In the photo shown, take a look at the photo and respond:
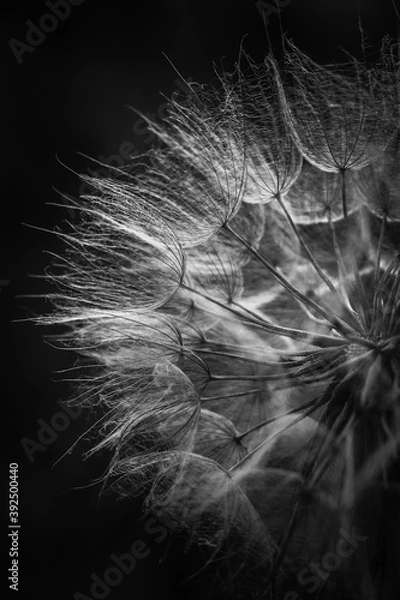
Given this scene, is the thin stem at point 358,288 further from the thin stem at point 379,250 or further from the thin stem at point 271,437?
the thin stem at point 271,437

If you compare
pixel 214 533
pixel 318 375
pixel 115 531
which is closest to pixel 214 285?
pixel 318 375

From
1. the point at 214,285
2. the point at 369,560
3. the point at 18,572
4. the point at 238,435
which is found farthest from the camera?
the point at 18,572

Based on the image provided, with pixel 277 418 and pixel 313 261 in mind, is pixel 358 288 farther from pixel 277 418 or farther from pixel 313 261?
pixel 277 418

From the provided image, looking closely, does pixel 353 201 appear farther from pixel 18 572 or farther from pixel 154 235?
pixel 18 572

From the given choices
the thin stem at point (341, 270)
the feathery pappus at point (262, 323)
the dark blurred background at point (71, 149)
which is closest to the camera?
the feathery pappus at point (262, 323)

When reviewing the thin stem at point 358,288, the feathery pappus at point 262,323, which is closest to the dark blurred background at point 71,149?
the feathery pappus at point 262,323
